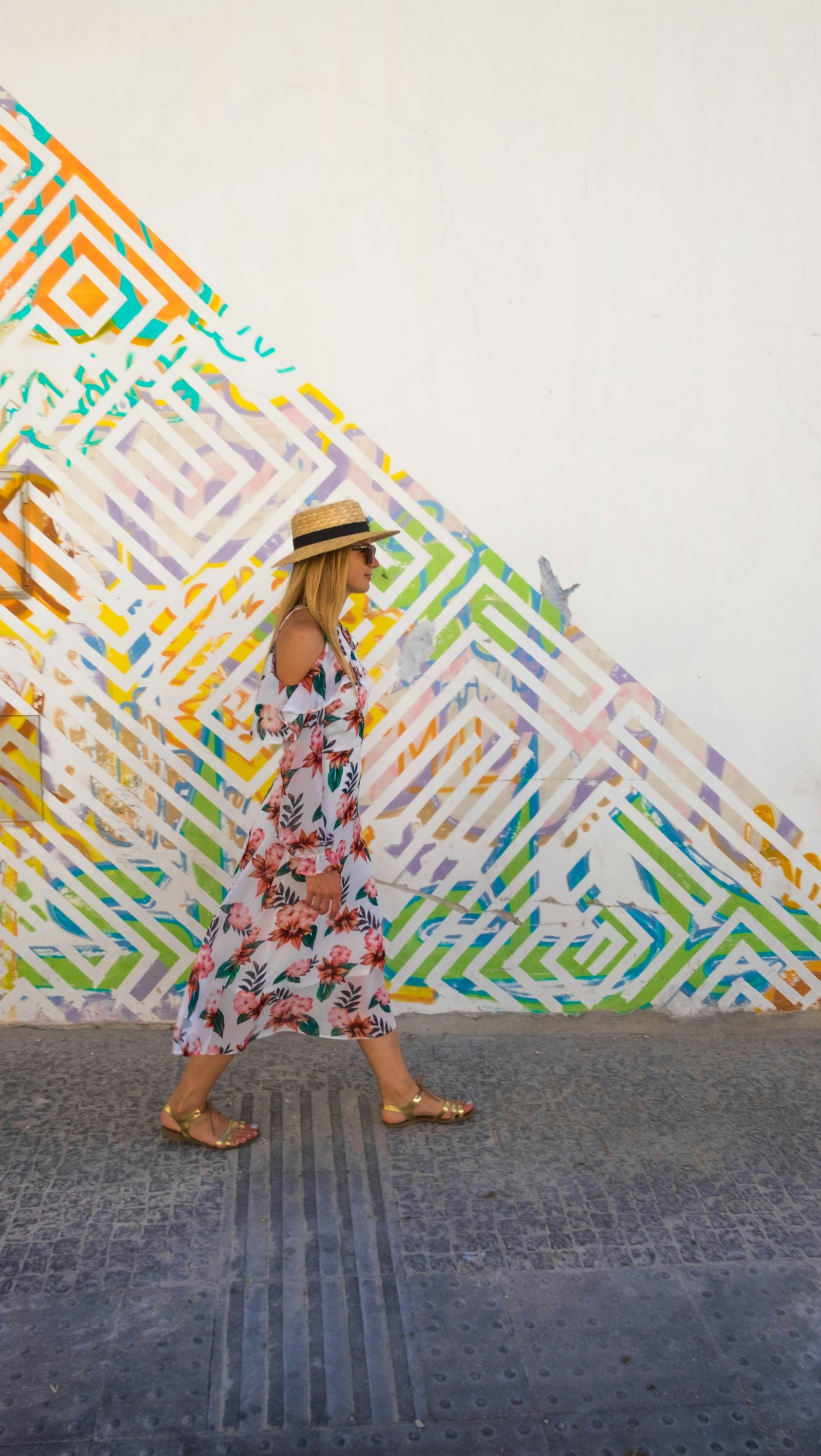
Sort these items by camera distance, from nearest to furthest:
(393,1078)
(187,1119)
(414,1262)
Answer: (414,1262) < (187,1119) < (393,1078)

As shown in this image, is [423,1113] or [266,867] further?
[423,1113]

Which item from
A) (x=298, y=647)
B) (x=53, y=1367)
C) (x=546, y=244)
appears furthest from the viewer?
(x=546, y=244)

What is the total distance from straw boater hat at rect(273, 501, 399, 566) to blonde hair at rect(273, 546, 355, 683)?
0.8 inches

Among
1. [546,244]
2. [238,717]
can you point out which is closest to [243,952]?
[238,717]

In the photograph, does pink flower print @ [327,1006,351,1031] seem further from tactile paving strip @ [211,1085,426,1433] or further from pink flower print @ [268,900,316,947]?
tactile paving strip @ [211,1085,426,1433]

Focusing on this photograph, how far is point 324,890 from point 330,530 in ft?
3.21

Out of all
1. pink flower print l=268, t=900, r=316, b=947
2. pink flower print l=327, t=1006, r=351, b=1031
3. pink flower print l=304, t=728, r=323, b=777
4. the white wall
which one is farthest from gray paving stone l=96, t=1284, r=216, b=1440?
the white wall

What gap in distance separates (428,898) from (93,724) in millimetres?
1339

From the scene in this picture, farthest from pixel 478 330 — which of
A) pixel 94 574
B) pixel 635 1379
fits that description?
pixel 635 1379

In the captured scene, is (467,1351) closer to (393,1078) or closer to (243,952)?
(393,1078)

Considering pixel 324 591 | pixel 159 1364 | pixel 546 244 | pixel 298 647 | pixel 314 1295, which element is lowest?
pixel 159 1364

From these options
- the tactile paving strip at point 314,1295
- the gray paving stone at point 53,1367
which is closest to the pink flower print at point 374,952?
the tactile paving strip at point 314,1295

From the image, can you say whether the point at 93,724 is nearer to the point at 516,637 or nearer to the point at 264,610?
the point at 264,610

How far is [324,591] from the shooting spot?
275 cm
